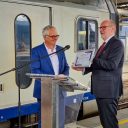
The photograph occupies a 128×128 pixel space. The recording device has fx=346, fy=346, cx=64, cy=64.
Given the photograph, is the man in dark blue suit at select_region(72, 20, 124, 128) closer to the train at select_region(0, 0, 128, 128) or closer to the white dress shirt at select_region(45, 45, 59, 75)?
the white dress shirt at select_region(45, 45, 59, 75)

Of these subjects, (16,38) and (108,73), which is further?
(16,38)

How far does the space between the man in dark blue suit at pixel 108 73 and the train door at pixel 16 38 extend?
1250 millimetres

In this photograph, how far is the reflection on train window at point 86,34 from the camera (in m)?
6.57

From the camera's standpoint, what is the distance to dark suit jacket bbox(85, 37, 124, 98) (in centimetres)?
458

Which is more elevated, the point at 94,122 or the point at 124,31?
the point at 124,31

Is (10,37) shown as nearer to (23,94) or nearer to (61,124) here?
(23,94)

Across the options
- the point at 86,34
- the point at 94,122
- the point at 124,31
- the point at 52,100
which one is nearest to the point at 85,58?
the point at 52,100

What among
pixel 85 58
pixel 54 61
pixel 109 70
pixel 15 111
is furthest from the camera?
pixel 15 111

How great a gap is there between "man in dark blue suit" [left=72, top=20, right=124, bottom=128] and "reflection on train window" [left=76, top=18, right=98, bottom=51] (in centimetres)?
182

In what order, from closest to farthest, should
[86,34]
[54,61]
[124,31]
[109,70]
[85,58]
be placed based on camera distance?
1. [85,58]
2. [54,61]
3. [109,70]
4. [86,34]
5. [124,31]

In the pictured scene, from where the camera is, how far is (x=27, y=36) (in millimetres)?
5621

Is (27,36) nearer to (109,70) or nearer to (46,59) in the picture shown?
(46,59)

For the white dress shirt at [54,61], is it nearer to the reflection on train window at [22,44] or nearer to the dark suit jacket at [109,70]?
the dark suit jacket at [109,70]

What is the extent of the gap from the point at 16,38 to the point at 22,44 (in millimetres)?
172
